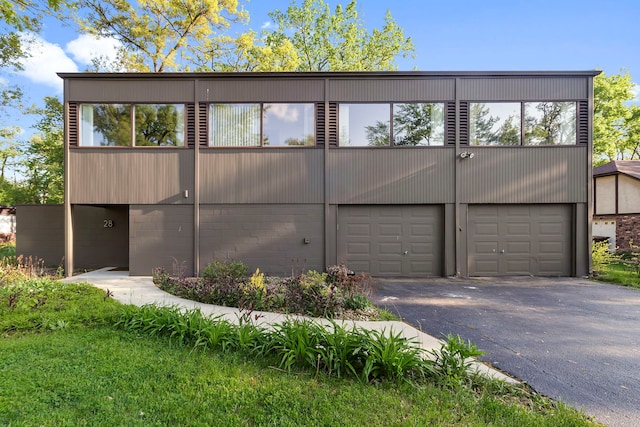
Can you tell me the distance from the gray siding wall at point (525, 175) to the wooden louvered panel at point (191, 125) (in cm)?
838

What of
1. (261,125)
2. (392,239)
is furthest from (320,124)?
(392,239)

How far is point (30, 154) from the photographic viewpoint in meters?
22.9

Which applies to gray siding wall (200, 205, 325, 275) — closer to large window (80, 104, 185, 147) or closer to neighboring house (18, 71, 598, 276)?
neighboring house (18, 71, 598, 276)

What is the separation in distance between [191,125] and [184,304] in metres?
6.00

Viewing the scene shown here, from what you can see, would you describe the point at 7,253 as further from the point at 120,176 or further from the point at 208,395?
the point at 208,395

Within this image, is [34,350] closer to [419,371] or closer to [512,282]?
[419,371]

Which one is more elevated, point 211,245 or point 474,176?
point 474,176

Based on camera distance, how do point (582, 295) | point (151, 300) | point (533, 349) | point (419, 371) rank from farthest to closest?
1. point (582, 295)
2. point (151, 300)
3. point (533, 349)
4. point (419, 371)

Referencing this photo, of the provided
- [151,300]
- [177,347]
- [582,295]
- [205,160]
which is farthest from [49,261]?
[582,295]

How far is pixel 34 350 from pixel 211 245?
5936mm

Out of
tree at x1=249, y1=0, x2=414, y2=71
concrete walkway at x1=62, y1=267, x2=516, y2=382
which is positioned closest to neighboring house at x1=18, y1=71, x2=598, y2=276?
concrete walkway at x1=62, y1=267, x2=516, y2=382

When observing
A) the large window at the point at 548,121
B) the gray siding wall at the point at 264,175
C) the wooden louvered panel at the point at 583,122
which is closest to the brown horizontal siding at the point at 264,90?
the gray siding wall at the point at 264,175

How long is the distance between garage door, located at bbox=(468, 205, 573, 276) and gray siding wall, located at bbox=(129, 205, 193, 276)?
29.0ft

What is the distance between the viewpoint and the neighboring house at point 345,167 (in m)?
9.27
